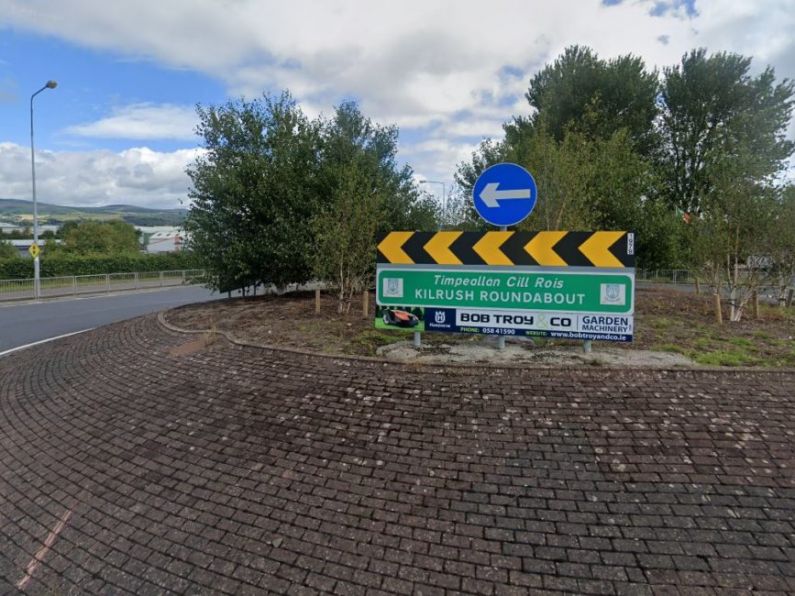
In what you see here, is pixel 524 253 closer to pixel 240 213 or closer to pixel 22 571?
pixel 22 571

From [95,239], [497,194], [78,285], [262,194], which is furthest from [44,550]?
[95,239]

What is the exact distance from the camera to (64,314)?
51.3 ft

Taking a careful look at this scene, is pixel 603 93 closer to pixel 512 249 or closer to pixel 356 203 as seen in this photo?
pixel 356 203

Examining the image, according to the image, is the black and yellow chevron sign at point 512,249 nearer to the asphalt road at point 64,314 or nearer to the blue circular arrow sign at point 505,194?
the blue circular arrow sign at point 505,194

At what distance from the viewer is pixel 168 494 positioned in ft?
11.1

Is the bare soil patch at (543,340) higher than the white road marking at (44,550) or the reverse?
higher

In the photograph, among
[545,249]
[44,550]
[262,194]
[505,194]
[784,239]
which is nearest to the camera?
[44,550]

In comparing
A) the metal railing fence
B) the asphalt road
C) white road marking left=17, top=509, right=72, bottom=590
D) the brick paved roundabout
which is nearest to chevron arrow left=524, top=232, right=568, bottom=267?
the brick paved roundabout

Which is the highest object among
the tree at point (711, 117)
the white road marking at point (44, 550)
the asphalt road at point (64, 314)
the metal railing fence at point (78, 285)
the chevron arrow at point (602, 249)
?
the tree at point (711, 117)

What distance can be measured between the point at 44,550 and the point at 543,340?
216 inches

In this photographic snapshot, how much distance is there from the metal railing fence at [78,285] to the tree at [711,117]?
28.2 m

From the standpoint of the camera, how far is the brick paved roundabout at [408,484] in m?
2.60

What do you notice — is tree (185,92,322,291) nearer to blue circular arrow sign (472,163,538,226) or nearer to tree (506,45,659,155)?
blue circular arrow sign (472,163,538,226)

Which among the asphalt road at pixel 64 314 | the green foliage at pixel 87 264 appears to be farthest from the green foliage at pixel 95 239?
the asphalt road at pixel 64 314
